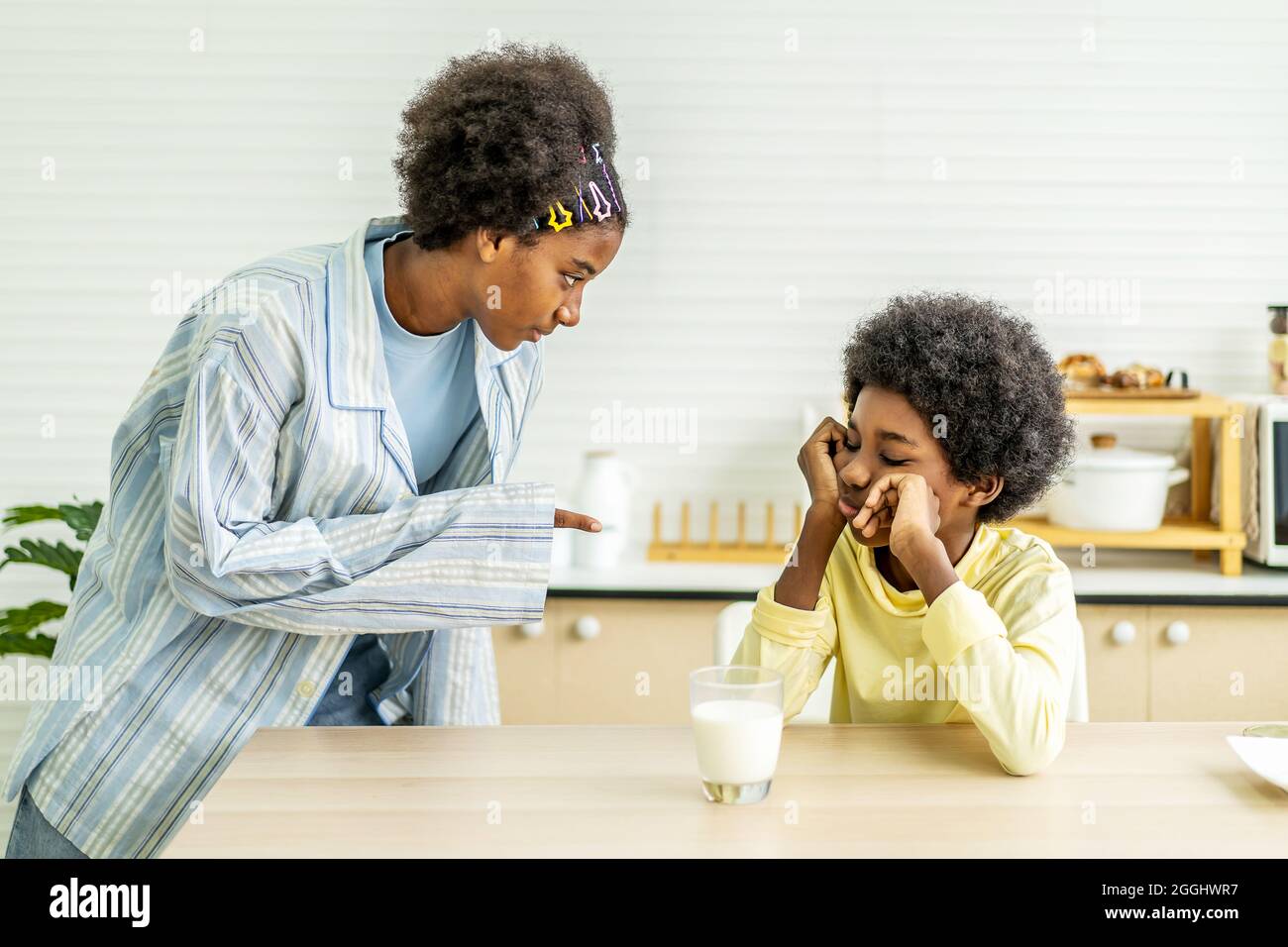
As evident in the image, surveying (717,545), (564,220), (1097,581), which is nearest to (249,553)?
(564,220)

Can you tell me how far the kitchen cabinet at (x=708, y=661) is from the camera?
246cm

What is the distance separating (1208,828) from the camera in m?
1.07

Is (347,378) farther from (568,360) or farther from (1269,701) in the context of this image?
(1269,701)

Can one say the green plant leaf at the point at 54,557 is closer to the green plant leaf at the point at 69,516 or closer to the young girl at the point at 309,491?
the green plant leaf at the point at 69,516

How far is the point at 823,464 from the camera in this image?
1.50 metres

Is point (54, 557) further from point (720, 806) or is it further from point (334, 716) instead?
point (720, 806)

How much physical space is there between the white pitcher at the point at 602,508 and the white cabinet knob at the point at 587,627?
0.59 feet

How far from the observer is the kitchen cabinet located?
8.08ft

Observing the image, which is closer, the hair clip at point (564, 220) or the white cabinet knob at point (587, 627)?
the hair clip at point (564, 220)

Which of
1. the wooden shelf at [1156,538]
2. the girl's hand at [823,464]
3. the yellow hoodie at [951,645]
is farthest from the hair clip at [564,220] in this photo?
the wooden shelf at [1156,538]

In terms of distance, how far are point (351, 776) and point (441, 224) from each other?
65cm
